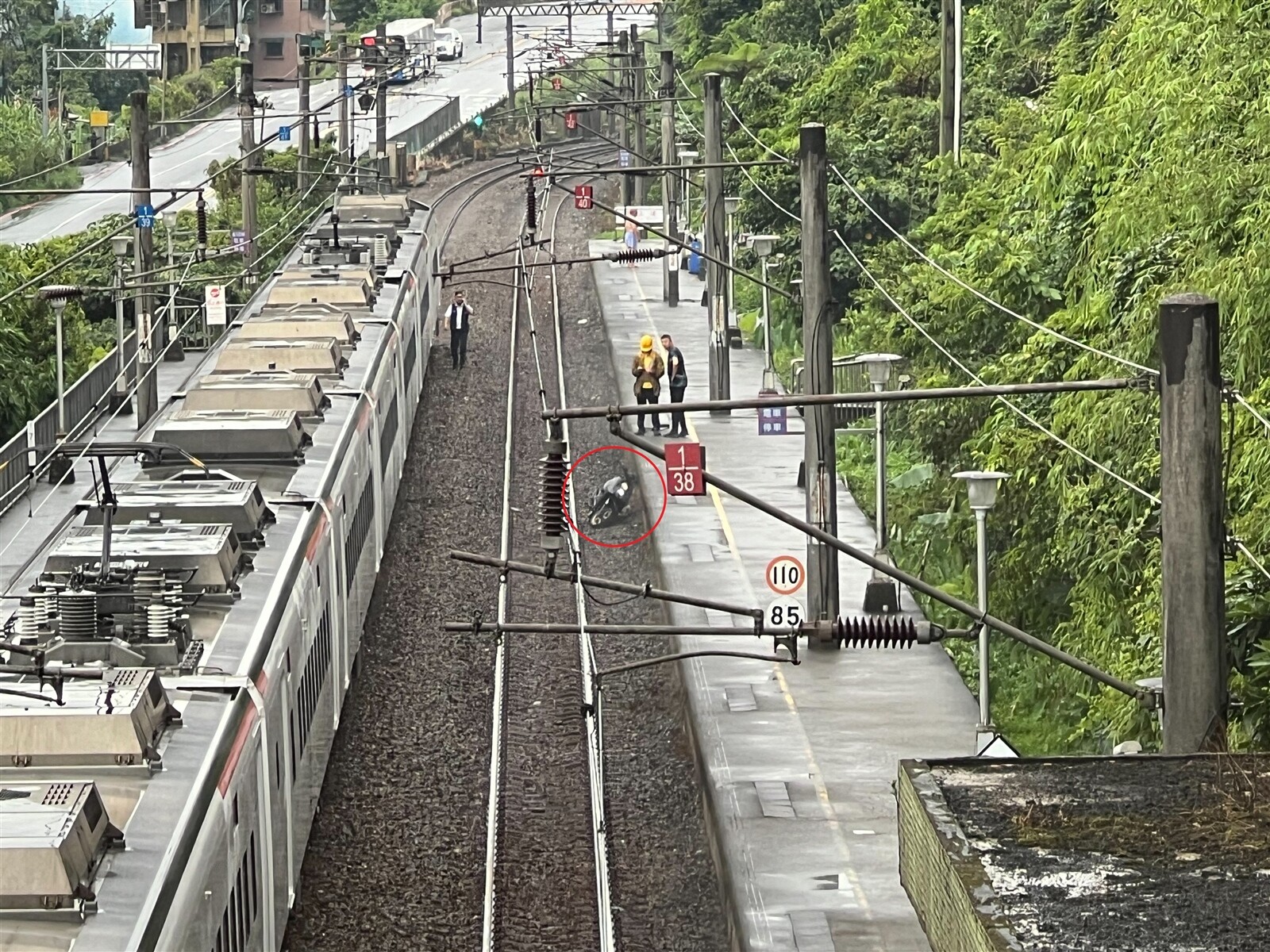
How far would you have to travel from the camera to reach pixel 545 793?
58.4 ft

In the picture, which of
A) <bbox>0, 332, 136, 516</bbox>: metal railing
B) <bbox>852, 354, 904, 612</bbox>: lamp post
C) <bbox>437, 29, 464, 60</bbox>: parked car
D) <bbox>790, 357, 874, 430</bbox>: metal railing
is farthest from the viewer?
<bbox>437, 29, 464, 60</bbox>: parked car

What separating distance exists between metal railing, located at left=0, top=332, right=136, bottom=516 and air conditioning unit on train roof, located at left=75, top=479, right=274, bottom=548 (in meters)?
10.0

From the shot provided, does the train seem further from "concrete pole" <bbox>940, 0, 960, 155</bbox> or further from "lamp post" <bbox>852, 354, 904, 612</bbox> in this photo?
"concrete pole" <bbox>940, 0, 960, 155</bbox>

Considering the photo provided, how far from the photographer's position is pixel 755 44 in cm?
6075

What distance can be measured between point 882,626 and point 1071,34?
21.4 m

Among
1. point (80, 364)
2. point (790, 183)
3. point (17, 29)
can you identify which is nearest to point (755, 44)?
point (790, 183)

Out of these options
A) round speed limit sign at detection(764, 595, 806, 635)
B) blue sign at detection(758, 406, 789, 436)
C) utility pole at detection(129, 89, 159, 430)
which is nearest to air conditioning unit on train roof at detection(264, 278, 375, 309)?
utility pole at detection(129, 89, 159, 430)

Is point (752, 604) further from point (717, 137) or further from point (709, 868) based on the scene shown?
point (717, 137)

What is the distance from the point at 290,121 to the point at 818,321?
61.5 metres

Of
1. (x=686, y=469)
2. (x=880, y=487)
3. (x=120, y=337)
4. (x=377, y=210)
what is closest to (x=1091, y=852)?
(x=686, y=469)

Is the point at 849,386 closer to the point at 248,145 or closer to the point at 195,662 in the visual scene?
the point at 248,145

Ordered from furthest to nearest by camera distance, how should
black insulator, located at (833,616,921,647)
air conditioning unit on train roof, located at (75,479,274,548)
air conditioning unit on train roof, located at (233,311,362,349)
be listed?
air conditioning unit on train roof, located at (233,311,362,349), air conditioning unit on train roof, located at (75,479,274,548), black insulator, located at (833,616,921,647)

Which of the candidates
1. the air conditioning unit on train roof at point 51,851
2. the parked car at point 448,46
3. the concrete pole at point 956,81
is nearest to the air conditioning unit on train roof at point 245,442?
the air conditioning unit on train roof at point 51,851

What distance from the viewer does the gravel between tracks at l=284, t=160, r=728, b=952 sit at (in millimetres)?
15078
